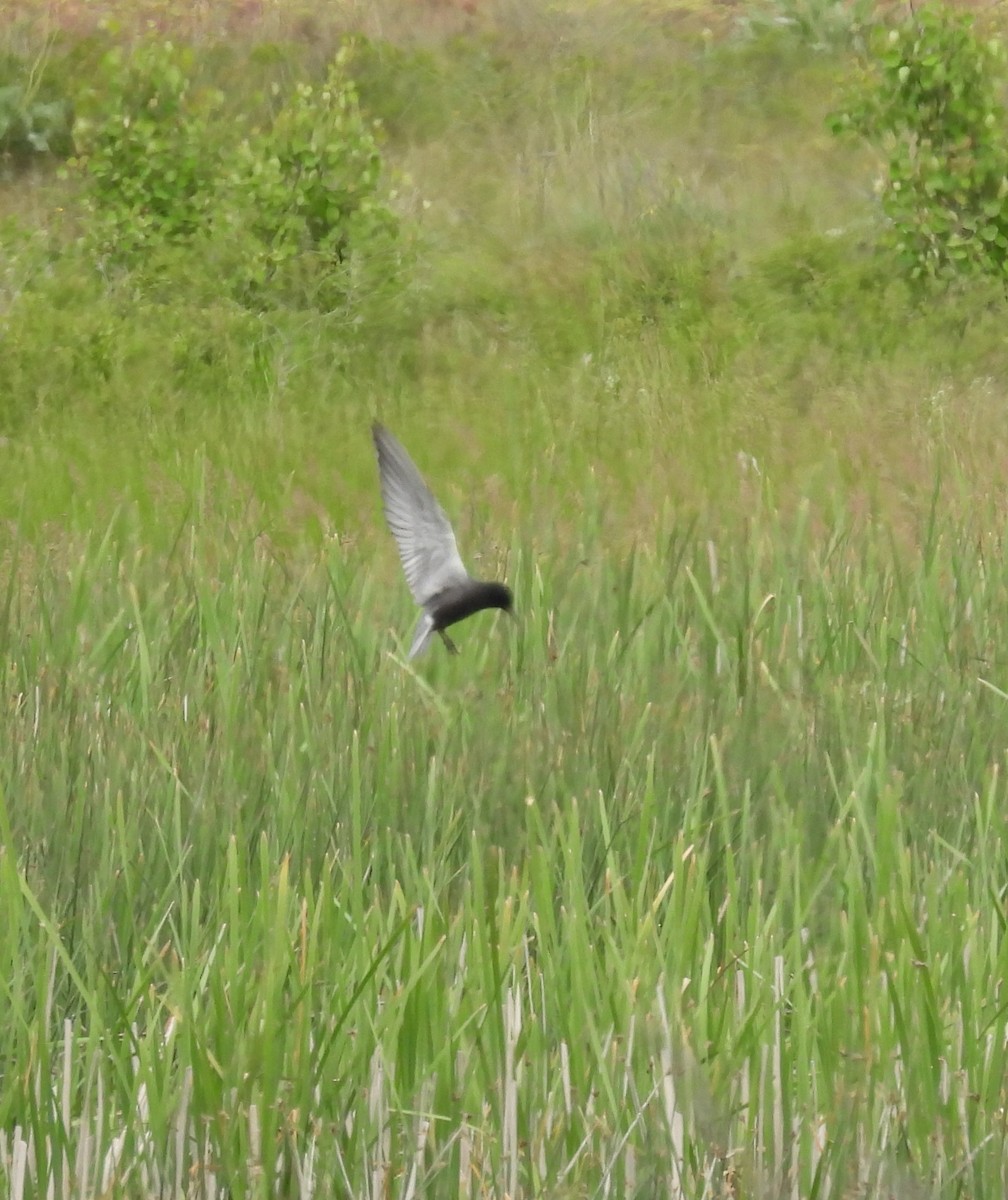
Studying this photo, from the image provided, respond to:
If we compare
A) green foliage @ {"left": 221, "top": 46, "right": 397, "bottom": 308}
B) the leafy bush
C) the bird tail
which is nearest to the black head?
the bird tail

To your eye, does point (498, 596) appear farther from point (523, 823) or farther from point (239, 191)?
point (239, 191)

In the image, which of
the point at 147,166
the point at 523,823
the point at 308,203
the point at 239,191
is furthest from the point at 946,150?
the point at 523,823

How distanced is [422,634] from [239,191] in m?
7.09

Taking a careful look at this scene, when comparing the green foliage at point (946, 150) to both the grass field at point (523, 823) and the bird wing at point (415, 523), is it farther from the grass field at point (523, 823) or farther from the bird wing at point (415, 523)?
the bird wing at point (415, 523)

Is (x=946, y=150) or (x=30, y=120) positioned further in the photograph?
(x=30, y=120)

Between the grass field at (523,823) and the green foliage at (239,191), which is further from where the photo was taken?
the green foliage at (239,191)

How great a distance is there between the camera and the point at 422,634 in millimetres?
3090

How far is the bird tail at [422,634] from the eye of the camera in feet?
10.0

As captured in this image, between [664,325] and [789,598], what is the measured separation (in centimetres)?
606

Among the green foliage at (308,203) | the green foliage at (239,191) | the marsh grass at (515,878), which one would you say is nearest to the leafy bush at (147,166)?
the green foliage at (239,191)

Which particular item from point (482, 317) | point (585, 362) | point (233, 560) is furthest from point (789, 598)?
point (482, 317)

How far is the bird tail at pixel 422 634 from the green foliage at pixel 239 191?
21.2 feet

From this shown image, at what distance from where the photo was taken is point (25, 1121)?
177cm

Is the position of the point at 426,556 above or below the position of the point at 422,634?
above
